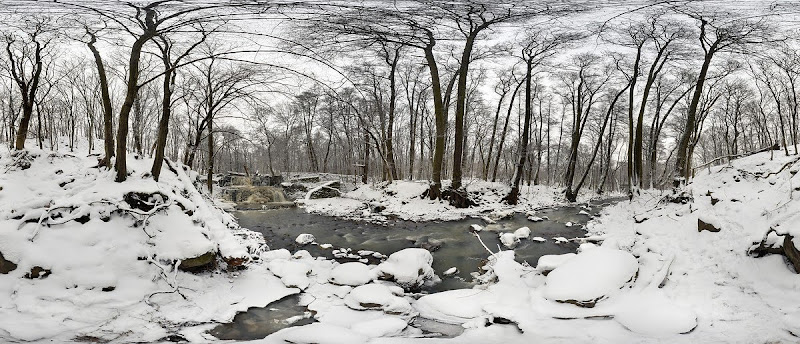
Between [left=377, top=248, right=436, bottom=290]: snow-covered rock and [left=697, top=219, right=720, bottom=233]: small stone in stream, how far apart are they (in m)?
5.37

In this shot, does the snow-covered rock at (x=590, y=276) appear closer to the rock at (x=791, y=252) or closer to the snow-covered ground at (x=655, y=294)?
the snow-covered ground at (x=655, y=294)

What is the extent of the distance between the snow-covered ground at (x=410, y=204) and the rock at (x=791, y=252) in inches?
347

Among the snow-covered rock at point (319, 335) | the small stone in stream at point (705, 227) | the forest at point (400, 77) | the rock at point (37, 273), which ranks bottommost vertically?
the snow-covered rock at point (319, 335)

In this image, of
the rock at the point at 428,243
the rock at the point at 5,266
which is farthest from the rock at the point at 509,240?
the rock at the point at 5,266

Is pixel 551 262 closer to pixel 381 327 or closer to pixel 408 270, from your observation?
pixel 408 270

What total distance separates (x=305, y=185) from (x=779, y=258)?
69.6 ft

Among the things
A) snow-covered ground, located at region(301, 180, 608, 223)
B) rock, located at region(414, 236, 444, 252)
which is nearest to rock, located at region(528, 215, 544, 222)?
snow-covered ground, located at region(301, 180, 608, 223)

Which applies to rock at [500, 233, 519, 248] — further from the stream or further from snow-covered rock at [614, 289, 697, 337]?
snow-covered rock at [614, 289, 697, 337]

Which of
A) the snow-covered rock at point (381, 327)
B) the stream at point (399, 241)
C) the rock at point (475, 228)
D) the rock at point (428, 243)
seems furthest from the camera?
the rock at point (475, 228)

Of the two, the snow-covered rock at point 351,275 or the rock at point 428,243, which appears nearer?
the snow-covered rock at point 351,275

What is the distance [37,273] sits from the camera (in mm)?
4789

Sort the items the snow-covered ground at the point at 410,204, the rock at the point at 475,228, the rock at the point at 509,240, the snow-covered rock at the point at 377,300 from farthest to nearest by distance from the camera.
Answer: the snow-covered ground at the point at 410,204, the rock at the point at 475,228, the rock at the point at 509,240, the snow-covered rock at the point at 377,300

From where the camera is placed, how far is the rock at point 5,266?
15.4 ft

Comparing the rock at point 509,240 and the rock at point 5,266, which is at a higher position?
the rock at point 5,266
